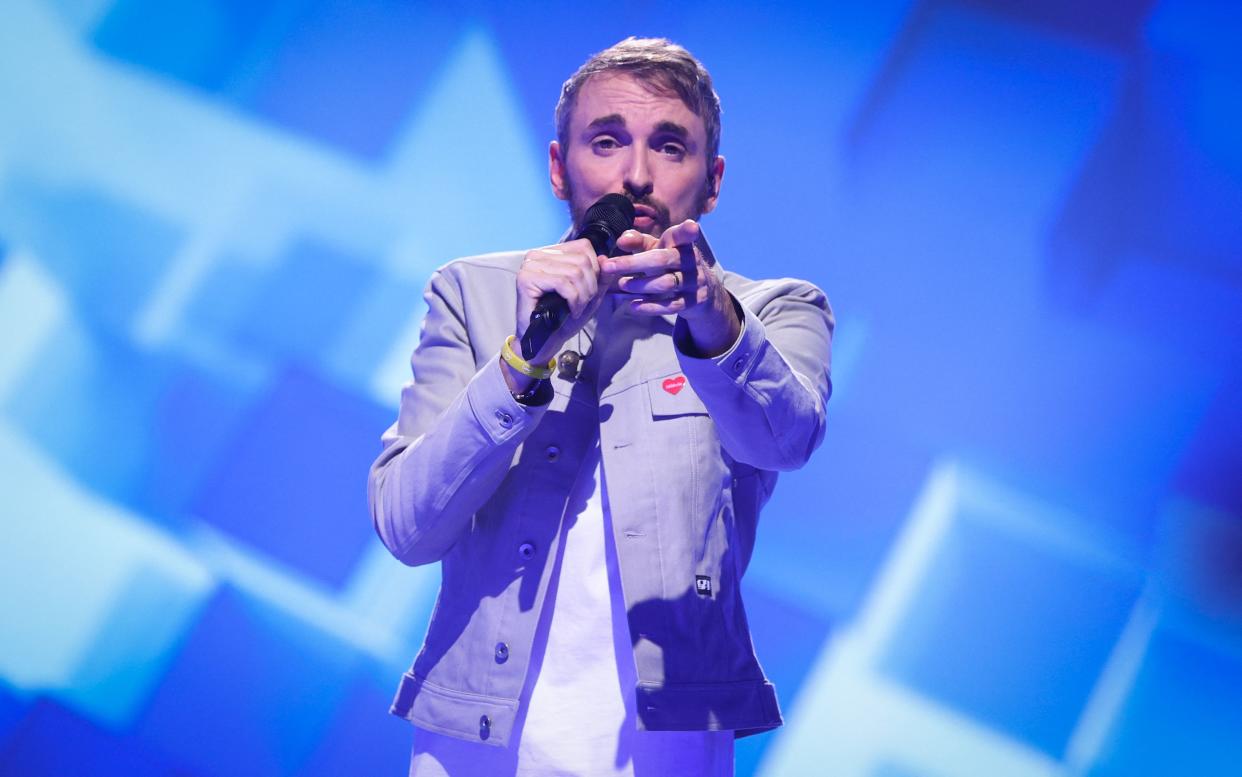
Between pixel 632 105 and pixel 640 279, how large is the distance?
39 cm

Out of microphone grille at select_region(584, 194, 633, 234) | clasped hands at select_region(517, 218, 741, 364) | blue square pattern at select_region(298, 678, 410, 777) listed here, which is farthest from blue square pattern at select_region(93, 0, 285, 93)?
clasped hands at select_region(517, 218, 741, 364)

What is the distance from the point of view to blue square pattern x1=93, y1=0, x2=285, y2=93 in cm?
266

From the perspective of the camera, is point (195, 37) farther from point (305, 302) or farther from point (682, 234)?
point (682, 234)

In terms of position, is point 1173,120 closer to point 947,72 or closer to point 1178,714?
point 947,72

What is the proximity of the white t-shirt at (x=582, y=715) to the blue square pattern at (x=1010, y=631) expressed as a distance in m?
1.38

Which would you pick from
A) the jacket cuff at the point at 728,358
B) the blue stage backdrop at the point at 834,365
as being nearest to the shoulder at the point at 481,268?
the jacket cuff at the point at 728,358

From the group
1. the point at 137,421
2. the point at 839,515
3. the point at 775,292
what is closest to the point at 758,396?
the point at 775,292

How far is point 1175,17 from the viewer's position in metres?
2.59

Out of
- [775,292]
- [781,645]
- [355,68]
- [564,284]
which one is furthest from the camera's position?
[355,68]

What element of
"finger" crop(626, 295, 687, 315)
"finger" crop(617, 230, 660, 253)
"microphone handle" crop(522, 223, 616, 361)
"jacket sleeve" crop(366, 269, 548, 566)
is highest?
"finger" crop(617, 230, 660, 253)

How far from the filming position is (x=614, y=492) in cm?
117

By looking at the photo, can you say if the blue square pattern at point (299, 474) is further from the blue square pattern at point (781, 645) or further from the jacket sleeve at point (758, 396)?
the jacket sleeve at point (758, 396)

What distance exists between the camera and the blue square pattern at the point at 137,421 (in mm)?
2557

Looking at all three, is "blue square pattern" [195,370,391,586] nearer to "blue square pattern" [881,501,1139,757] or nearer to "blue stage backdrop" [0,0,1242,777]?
"blue stage backdrop" [0,0,1242,777]
